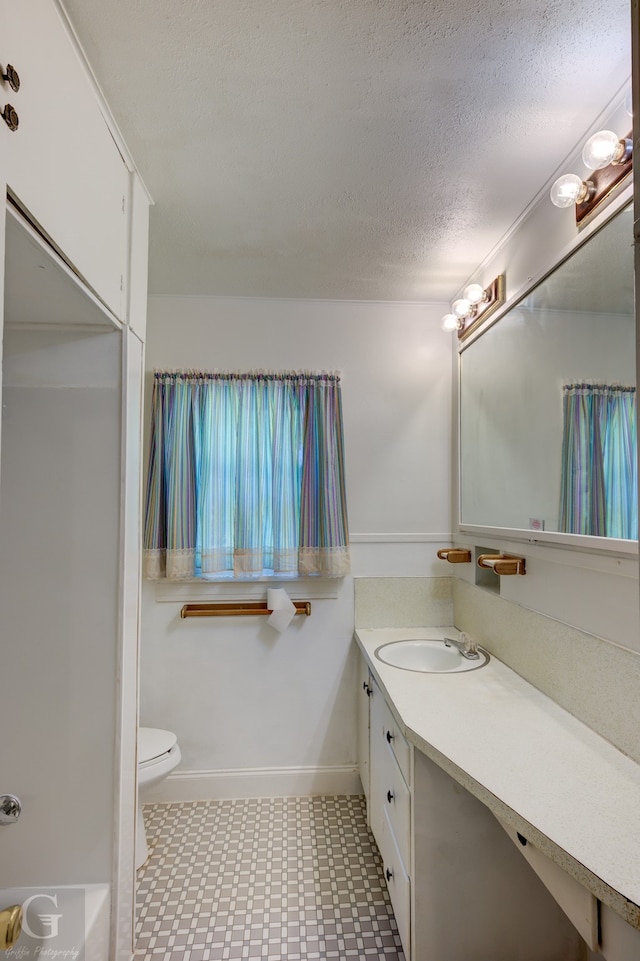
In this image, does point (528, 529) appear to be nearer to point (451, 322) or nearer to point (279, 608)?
point (451, 322)

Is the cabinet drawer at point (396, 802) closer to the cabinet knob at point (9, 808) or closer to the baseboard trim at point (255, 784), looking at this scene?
the baseboard trim at point (255, 784)

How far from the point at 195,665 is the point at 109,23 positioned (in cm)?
232

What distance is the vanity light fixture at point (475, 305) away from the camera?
6.38 feet

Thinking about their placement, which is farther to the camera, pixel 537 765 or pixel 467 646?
pixel 467 646

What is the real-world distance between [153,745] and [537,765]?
153cm

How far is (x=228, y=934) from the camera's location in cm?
161

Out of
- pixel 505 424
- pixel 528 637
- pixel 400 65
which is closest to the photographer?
pixel 400 65

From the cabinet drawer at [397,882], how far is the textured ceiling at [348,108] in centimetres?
216

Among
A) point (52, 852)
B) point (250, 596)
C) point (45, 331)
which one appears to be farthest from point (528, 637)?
point (45, 331)

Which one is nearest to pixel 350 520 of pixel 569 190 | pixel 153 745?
pixel 153 745

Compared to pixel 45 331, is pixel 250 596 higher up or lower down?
lower down

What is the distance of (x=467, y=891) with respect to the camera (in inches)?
54.6

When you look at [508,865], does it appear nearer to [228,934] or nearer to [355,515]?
[228,934]

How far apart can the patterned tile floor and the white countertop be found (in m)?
0.78
